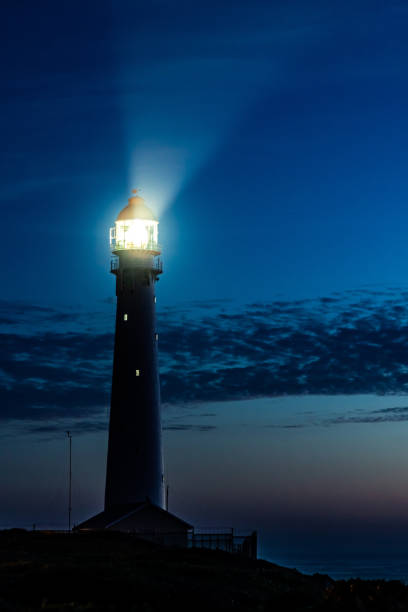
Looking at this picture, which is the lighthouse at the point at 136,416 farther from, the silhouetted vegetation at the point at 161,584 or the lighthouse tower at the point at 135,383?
the silhouetted vegetation at the point at 161,584

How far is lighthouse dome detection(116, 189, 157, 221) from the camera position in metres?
53.6

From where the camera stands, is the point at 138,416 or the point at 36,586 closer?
the point at 36,586

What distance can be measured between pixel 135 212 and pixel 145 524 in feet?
56.0

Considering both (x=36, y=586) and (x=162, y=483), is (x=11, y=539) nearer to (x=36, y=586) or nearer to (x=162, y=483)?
(x=162, y=483)

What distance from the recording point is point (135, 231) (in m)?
53.4

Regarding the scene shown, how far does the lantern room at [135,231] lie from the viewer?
5316 cm

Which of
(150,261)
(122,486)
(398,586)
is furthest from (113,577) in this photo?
(150,261)

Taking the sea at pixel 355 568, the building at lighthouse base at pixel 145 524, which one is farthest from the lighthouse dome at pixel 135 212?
the sea at pixel 355 568

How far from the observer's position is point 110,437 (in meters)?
50.7

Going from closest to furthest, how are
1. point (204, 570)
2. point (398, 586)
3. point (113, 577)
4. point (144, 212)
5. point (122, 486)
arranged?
1. point (398, 586)
2. point (113, 577)
3. point (204, 570)
4. point (122, 486)
5. point (144, 212)

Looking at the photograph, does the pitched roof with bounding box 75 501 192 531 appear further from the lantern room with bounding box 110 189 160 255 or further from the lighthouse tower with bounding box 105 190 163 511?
the lantern room with bounding box 110 189 160 255

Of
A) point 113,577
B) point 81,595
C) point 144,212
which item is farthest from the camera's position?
point 144,212

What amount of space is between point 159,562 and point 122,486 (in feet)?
53.7

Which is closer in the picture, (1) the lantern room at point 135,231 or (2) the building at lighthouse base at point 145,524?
(2) the building at lighthouse base at point 145,524
